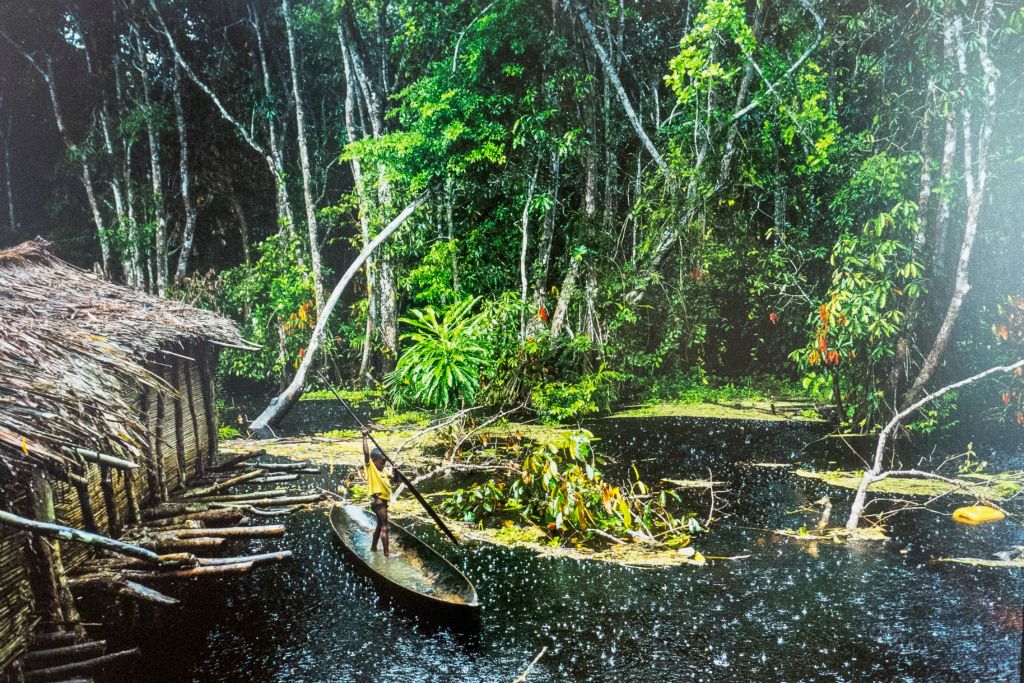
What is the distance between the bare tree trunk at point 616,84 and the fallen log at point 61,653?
23.6 feet

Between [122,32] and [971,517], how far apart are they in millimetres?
9938

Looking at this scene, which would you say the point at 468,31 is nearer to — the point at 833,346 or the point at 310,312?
the point at 310,312

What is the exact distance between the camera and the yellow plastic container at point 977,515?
4969mm

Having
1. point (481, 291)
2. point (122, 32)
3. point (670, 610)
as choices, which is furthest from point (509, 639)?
point (122, 32)

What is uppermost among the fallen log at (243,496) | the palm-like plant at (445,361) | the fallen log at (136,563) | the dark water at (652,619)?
the palm-like plant at (445,361)

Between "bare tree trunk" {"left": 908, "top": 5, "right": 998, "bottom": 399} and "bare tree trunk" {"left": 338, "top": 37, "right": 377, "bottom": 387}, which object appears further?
"bare tree trunk" {"left": 338, "top": 37, "right": 377, "bottom": 387}

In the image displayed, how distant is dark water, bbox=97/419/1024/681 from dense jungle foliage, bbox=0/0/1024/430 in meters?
2.70

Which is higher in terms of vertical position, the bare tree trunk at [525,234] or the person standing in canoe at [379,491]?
the bare tree trunk at [525,234]

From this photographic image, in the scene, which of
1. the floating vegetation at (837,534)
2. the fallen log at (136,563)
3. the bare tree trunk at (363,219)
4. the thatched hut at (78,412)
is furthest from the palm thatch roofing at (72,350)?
the floating vegetation at (837,534)

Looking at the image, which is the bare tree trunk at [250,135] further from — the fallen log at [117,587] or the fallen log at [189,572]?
the fallen log at [117,587]

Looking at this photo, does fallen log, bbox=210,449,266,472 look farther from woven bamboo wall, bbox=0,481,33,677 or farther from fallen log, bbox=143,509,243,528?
woven bamboo wall, bbox=0,481,33,677

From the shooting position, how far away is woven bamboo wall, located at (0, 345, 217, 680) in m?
3.43

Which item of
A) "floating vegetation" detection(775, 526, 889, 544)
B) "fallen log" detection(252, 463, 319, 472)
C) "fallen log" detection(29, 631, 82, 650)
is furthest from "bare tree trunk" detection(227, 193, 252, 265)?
"floating vegetation" detection(775, 526, 889, 544)

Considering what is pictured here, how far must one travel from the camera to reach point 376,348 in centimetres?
873
